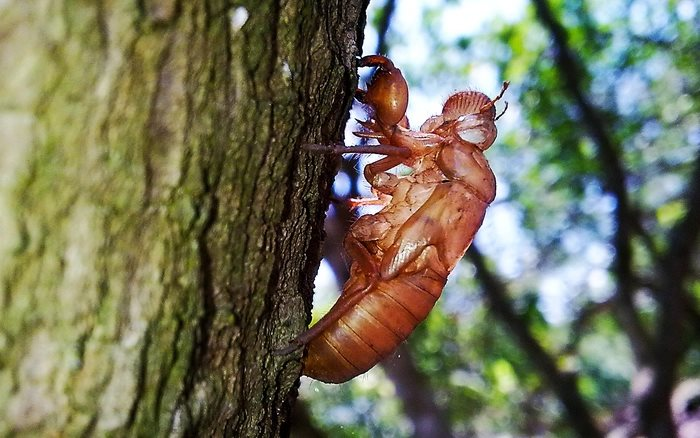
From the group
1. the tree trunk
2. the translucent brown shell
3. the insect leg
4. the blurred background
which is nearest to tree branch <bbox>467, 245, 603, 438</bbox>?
the blurred background

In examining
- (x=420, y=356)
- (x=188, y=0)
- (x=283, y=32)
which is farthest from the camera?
(x=420, y=356)

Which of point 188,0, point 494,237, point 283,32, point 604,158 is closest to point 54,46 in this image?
point 188,0

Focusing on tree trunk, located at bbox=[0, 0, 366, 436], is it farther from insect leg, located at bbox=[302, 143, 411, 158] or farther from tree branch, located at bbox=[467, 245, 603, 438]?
tree branch, located at bbox=[467, 245, 603, 438]

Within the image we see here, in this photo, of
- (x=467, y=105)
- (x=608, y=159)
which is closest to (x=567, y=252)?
(x=608, y=159)

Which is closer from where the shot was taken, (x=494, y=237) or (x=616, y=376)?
(x=494, y=237)

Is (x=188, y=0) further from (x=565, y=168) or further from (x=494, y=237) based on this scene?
(x=494, y=237)

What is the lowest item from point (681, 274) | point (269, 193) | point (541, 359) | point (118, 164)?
point (118, 164)
